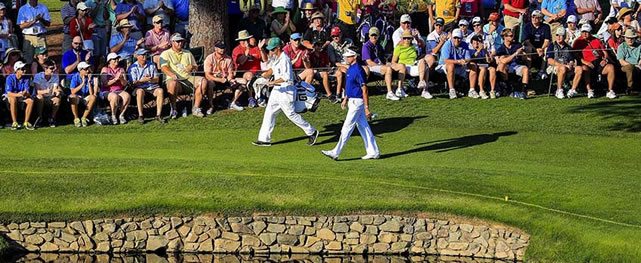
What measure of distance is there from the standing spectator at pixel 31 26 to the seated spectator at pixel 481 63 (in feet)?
27.3

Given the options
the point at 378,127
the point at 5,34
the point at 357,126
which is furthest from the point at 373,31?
the point at 5,34

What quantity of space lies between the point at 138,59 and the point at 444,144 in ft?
19.6

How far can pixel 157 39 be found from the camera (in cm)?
2634

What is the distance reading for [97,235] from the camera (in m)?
18.8

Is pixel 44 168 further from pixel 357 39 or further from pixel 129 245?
pixel 357 39

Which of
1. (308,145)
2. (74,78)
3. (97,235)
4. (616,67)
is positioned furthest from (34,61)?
(616,67)

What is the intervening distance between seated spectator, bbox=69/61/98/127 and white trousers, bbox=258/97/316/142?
3.67 metres

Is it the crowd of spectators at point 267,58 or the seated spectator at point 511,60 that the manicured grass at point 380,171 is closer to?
the crowd of spectators at point 267,58

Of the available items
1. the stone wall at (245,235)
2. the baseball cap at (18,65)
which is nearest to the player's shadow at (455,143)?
the stone wall at (245,235)

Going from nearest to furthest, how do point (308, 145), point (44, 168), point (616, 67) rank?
point (44, 168), point (308, 145), point (616, 67)

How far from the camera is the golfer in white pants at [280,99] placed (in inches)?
882

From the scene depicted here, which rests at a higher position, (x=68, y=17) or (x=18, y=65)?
(x=68, y=17)

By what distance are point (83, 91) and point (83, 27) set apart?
1.99 meters

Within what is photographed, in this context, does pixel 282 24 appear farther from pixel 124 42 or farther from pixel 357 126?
pixel 357 126
